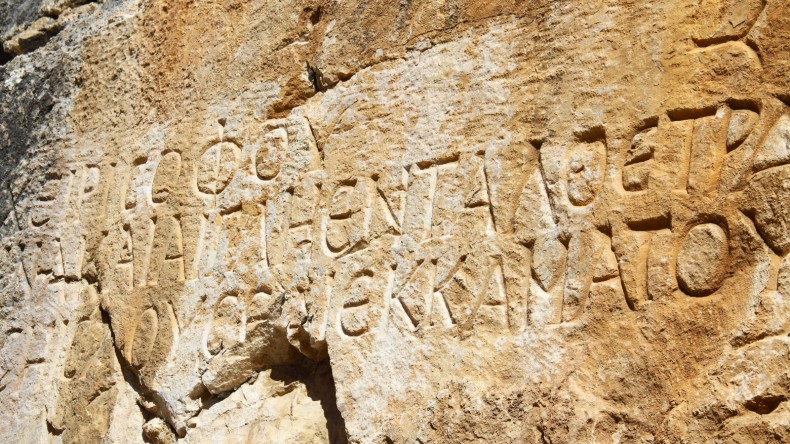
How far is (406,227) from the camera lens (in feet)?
9.33

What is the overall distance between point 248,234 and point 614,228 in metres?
1.18

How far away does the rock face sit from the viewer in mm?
2361

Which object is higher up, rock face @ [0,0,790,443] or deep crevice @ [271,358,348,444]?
rock face @ [0,0,790,443]

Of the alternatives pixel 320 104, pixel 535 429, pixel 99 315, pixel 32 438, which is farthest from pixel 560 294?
pixel 32 438

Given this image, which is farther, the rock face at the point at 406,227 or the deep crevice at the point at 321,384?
the deep crevice at the point at 321,384

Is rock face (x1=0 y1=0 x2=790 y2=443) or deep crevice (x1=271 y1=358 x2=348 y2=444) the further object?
deep crevice (x1=271 y1=358 x2=348 y2=444)

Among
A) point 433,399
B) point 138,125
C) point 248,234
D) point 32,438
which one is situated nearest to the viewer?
point 433,399

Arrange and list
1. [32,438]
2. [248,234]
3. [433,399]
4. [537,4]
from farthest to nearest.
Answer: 1. [32,438]
2. [248,234]
3. [537,4]
4. [433,399]

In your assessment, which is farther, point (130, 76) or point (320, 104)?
point (130, 76)

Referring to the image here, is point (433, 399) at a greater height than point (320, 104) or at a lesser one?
lesser

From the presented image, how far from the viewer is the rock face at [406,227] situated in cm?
236

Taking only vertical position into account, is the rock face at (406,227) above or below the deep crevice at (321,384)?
above

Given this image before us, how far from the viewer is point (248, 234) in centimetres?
320

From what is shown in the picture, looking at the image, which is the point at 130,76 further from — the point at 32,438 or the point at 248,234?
the point at 32,438
